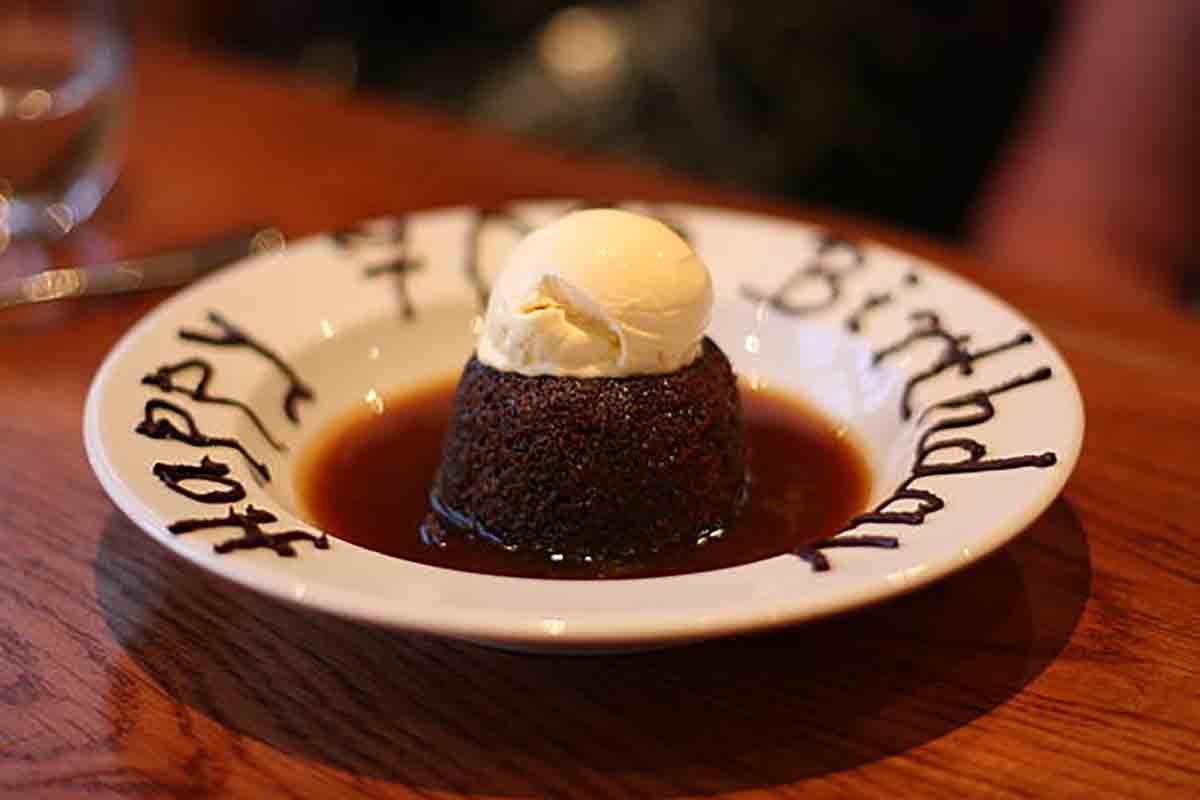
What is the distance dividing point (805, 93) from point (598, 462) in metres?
1.70

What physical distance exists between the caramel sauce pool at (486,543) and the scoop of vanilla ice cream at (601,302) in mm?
193

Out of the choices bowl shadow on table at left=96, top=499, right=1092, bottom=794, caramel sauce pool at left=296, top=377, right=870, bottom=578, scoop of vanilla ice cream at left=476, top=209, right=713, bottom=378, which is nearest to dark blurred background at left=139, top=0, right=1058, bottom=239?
caramel sauce pool at left=296, top=377, right=870, bottom=578

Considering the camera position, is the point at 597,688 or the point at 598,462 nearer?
the point at 597,688

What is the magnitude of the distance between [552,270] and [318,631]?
1.36 ft

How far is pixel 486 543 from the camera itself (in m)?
1.41

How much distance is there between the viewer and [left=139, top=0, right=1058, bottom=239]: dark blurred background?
2.84 metres

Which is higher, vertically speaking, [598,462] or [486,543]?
[598,462]

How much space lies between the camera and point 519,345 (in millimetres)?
1381

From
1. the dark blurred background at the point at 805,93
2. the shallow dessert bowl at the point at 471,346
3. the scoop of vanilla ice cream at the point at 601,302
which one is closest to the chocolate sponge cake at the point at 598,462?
the scoop of vanilla ice cream at the point at 601,302

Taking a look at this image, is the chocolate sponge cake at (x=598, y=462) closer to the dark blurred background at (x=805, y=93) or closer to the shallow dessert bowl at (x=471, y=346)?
the shallow dessert bowl at (x=471, y=346)

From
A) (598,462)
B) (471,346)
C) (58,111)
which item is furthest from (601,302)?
(58,111)

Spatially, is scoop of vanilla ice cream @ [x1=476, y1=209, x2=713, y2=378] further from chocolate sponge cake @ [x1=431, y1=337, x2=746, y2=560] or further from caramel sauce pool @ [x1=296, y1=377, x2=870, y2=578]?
caramel sauce pool @ [x1=296, y1=377, x2=870, y2=578]

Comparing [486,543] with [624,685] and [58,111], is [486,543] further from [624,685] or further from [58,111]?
[58,111]

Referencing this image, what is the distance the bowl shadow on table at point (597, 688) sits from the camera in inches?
42.2
